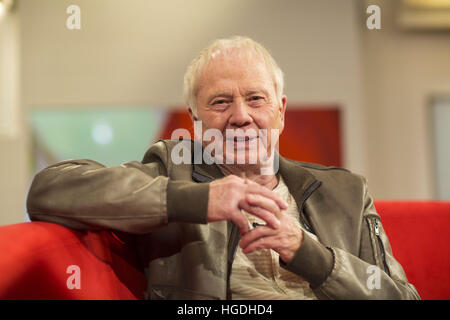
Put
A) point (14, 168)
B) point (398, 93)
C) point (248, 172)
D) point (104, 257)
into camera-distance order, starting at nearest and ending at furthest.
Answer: point (104, 257)
point (248, 172)
point (14, 168)
point (398, 93)

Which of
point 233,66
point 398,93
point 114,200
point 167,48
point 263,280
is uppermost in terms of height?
point 167,48

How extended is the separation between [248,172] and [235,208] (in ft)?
1.20

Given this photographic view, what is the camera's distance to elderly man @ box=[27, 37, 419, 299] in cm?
102

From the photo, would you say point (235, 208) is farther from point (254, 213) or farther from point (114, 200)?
point (114, 200)

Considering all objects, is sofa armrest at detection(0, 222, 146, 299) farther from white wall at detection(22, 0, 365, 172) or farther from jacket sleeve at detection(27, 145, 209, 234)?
white wall at detection(22, 0, 365, 172)

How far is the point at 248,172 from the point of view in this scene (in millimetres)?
1358

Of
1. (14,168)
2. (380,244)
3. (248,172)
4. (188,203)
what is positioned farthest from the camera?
(14,168)

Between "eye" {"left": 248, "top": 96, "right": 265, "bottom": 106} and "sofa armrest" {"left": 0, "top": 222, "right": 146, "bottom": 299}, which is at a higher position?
"eye" {"left": 248, "top": 96, "right": 265, "bottom": 106}

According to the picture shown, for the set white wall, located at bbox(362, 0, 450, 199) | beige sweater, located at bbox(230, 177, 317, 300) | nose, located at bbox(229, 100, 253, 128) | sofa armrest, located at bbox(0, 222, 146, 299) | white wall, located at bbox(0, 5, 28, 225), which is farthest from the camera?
white wall, located at bbox(362, 0, 450, 199)

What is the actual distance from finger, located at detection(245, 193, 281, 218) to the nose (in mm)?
309

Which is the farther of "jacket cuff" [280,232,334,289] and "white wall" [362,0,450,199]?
"white wall" [362,0,450,199]

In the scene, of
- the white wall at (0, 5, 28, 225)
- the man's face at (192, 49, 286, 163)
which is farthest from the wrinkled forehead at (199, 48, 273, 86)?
the white wall at (0, 5, 28, 225)

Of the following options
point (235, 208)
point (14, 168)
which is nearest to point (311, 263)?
point (235, 208)
